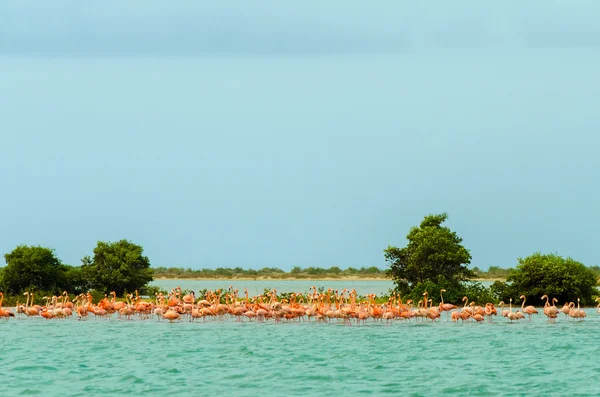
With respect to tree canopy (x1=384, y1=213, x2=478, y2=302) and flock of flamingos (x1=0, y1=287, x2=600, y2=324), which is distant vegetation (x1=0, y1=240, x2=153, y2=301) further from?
tree canopy (x1=384, y1=213, x2=478, y2=302)

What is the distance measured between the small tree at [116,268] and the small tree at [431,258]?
14.7m

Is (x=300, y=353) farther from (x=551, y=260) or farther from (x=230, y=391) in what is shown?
(x=551, y=260)

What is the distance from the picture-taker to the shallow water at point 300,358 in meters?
25.2

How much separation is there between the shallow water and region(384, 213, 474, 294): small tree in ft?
24.9

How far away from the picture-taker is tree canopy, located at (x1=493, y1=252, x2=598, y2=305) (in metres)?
48.5

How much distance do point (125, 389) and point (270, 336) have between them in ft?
40.3

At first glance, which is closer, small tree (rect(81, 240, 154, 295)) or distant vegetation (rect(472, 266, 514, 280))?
small tree (rect(81, 240, 154, 295))

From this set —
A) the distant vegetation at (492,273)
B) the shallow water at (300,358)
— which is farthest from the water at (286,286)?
the shallow water at (300,358)

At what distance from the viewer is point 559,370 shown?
92.6 feet

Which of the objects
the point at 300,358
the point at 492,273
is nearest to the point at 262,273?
the point at 492,273

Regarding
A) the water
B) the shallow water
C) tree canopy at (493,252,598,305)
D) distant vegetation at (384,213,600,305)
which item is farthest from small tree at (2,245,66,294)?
the water

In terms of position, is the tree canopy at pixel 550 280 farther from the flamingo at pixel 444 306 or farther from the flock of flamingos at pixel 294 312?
the flamingo at pixel 444 306

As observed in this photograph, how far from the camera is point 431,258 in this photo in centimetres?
4888

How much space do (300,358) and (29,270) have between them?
1090 inches
